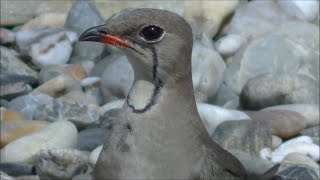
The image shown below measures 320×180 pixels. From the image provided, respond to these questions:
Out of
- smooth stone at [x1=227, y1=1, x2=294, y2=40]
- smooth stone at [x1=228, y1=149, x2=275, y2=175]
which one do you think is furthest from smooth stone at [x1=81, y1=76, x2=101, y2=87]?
smooth stone at [x1=228, y1=149, x2=275, y2=175]

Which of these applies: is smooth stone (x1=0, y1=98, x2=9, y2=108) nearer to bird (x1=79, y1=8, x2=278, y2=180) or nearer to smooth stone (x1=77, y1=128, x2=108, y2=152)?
smooth stone (x1=77, y1=128, x2=108, y2=152)

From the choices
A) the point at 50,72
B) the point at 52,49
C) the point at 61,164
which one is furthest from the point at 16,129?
the point at 52,49

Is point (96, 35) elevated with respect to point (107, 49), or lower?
elevated

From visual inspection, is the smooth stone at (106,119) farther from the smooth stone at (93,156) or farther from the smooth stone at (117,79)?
the smooth stone at (93,156)

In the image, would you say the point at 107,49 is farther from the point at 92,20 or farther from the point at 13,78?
the point at 13,78

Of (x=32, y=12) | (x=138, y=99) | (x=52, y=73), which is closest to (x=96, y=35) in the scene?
(x=138, y=99)

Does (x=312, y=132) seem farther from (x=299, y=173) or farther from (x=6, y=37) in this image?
(x=6, y=37)
